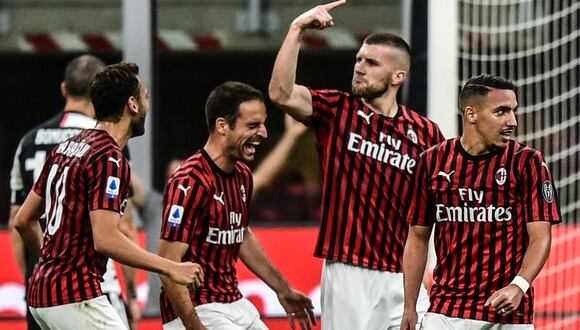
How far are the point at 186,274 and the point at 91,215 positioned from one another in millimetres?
457

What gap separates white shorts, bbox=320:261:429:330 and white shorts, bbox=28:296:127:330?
1086mm

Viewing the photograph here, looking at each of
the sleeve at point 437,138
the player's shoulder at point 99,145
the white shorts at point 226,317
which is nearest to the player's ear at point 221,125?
the player's shoulder at point 99,145

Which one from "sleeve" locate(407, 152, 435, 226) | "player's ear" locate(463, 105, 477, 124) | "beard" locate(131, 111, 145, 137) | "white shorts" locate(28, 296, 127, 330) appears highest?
"player's ear" locate(463, 105, 477, 124)

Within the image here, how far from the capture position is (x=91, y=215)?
6.01 meters

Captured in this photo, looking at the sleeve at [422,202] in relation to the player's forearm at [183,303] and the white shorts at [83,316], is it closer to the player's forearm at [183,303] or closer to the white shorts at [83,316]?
the player's forearm at [183,303]

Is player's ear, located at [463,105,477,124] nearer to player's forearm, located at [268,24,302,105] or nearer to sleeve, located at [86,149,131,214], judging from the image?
player's forearm, located at [268,24,302,105]

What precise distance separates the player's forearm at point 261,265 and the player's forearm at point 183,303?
0.69 metres

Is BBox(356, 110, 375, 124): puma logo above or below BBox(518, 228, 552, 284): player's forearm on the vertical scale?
above

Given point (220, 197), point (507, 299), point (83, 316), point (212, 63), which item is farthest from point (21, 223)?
point (212, 63)

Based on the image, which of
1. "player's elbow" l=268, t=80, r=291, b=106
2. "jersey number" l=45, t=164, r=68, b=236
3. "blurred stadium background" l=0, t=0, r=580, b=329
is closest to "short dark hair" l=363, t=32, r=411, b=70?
"player's elbow" l=268, t=80, r=291, b=106

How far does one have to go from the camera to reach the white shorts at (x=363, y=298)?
6824mm

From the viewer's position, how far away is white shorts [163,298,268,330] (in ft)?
21.4

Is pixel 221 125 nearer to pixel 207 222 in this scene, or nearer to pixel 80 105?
pixel 207 222

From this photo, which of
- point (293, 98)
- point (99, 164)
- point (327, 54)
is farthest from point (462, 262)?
point (327, 54)
